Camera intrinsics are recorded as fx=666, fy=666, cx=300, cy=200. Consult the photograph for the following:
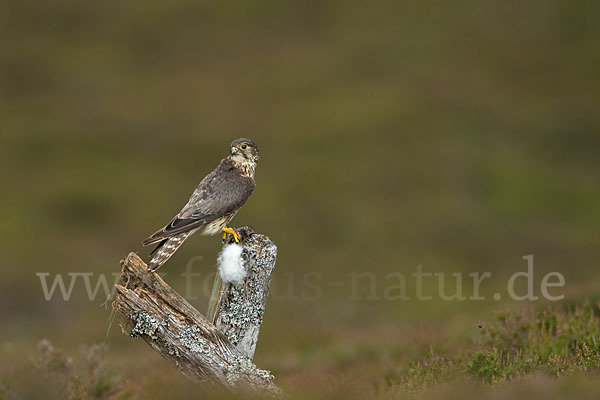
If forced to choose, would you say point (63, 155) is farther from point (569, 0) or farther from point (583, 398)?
point (569, 0)

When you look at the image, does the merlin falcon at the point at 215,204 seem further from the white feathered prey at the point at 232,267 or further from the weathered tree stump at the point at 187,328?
the white feathered prey at the point at 232,267

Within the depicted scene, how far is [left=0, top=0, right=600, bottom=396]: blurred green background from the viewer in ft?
85.8

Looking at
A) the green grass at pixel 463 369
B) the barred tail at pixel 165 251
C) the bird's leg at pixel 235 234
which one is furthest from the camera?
the bird's leg at pixel 235 234

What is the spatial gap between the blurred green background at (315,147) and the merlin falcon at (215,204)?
123 inches

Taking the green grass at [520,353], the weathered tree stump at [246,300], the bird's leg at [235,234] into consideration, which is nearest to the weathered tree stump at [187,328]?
the weathered tree stump at [246,300]

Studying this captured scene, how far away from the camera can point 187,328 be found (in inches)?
274

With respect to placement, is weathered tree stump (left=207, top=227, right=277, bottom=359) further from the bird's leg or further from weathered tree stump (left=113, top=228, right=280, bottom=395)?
the bird's leg

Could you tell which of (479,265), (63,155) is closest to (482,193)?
(479,265)

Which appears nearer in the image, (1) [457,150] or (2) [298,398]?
(2) [298,398]

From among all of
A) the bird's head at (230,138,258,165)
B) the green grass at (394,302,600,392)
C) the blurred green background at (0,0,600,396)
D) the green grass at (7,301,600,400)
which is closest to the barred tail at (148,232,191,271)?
the green grass at (7,301,600,400)

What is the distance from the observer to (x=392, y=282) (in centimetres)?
2809

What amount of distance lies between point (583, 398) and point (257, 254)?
3724 millimetres

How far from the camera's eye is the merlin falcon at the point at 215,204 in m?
7.73

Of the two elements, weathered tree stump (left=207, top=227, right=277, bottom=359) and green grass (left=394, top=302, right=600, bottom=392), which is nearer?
green grass (left=394, top=302, right=600, bottom=392)
